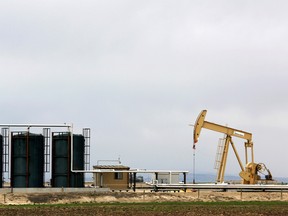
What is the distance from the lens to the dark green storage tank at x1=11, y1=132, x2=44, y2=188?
164ft

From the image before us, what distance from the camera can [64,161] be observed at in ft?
167

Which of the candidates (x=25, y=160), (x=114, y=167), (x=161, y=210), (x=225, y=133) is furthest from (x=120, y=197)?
(x=225, y=133)

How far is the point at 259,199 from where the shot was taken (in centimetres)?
4897

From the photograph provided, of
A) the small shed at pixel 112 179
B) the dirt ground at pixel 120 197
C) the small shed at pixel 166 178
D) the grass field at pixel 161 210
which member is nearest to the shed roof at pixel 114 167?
the small shed at pixel 112 179

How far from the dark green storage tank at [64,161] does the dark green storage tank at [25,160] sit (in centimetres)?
131

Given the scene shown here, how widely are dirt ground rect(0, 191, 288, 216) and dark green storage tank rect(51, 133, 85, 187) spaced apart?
11.2 feet

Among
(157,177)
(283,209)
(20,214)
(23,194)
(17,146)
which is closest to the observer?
(20,214)

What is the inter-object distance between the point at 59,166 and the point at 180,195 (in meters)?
10.0

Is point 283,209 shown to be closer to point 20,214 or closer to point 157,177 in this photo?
point 20,214

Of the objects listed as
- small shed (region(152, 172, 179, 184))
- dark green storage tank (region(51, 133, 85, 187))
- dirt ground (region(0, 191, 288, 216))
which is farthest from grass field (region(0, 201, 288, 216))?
small shed (region(152, 172, 179, 184))

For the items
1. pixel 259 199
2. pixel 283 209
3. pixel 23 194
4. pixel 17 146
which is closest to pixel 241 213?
pixel 283 209

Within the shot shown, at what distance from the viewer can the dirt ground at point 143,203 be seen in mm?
35250

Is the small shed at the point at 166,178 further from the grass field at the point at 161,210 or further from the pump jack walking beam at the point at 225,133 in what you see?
the grass field at the point at 161,210

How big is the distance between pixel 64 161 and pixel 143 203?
10.5 meters
